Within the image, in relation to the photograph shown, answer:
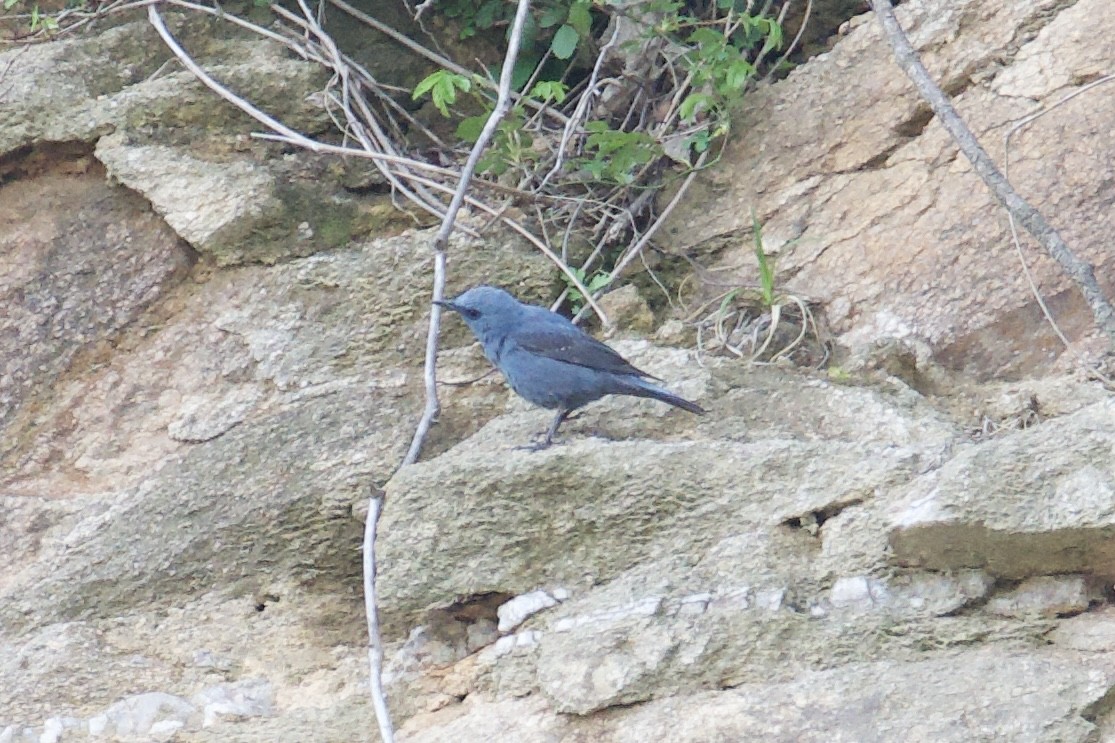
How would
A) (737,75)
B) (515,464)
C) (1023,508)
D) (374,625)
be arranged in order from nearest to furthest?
(1023,508) → (374,625) → (515,464) → (737,75)

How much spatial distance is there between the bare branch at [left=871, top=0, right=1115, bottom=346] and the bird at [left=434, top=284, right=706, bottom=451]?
107 cm

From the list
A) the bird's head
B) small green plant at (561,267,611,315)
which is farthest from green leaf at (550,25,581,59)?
the bird's head

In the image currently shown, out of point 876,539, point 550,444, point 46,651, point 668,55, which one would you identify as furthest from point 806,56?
point 46,651

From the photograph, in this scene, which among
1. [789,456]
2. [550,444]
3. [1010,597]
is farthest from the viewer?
[550,444]

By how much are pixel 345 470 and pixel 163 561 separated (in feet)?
1.87

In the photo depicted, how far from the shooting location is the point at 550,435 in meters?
4.49

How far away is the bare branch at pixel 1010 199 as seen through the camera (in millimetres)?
4176

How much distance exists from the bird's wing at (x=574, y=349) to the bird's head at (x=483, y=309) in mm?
101

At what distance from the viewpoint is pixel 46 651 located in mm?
4191

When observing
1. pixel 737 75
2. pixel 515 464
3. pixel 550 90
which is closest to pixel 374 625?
pixel 515 464

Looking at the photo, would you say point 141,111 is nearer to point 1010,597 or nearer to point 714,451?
point 714,451

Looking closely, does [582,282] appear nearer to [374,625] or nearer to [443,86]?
[443,86]

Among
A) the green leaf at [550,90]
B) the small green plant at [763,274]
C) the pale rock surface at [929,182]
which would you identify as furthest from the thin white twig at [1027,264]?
the green leaf at [550,90]

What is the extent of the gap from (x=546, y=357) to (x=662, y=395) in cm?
41
